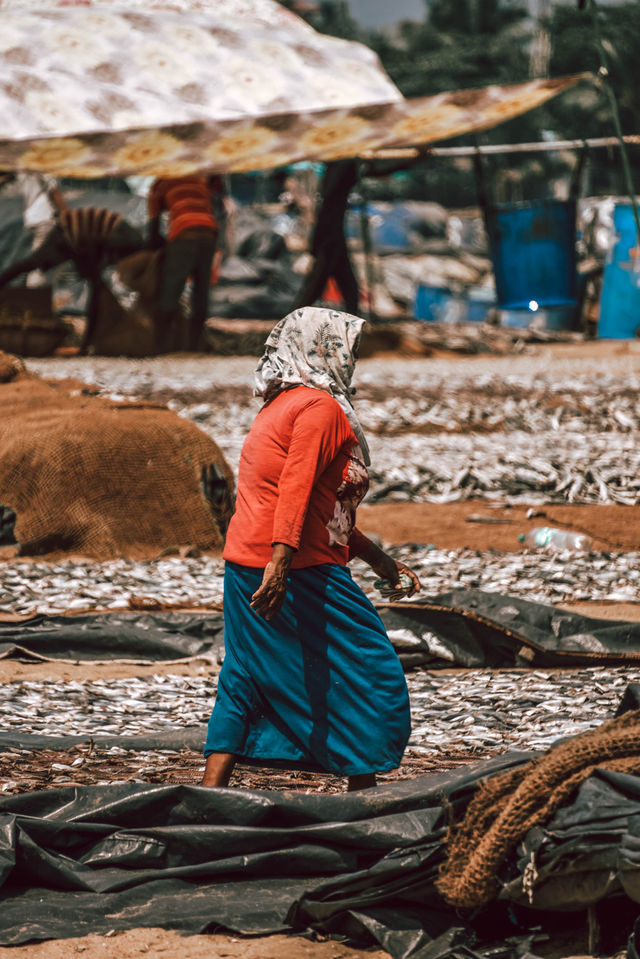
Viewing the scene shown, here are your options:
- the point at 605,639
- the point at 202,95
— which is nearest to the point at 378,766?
the point at 605,639

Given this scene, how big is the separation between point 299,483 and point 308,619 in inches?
14.4

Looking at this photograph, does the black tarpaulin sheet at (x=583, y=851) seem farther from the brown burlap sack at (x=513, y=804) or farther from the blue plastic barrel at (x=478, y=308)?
the blue plastic barrel at (x=478, y=308)

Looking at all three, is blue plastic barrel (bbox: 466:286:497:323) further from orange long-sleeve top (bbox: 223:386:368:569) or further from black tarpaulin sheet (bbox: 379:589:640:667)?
orange long-sleeve top (bbox: 223:386:368:569)

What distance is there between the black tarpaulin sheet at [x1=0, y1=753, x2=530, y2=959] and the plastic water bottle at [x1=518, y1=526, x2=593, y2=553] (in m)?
4.58

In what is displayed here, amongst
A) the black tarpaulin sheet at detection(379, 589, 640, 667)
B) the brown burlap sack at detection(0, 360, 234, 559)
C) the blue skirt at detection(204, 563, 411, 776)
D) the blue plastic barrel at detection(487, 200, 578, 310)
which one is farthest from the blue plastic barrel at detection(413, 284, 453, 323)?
the blue skirt at detection(204, 563, 411, 776)

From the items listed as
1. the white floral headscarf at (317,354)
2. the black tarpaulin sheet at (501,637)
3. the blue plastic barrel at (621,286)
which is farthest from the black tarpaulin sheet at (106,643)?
the blue plastic barrel at (621,286)

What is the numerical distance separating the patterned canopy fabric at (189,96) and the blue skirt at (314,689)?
8129mm

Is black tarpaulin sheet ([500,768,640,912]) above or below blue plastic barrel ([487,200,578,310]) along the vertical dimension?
below

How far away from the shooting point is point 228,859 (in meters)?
2.98

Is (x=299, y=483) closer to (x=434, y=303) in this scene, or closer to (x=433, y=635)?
(x=433, y=635)

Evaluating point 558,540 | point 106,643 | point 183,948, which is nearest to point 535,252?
point 558,540

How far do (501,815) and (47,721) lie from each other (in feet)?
7.30

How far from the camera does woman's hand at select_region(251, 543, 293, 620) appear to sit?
10.7 feet

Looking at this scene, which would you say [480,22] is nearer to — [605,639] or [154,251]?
[154,251]
